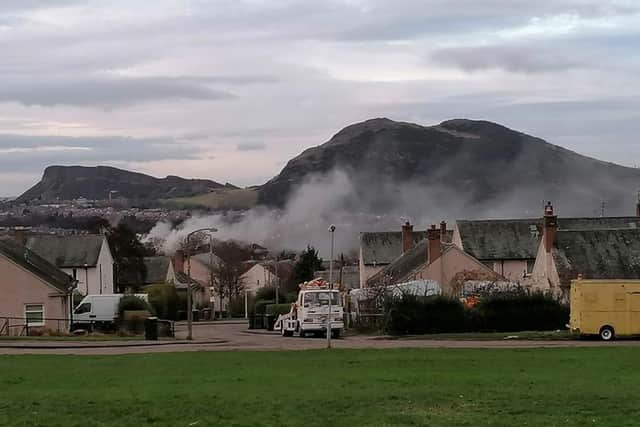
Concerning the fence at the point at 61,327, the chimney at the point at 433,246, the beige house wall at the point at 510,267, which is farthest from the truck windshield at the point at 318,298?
the beige house wall at the point at 510,267

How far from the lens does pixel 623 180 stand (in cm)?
19112

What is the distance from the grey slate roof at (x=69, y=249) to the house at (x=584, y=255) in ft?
142

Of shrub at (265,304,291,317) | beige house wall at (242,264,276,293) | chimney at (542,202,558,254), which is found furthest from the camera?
beige house wall at (242,264,276,293)

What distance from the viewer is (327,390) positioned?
18.9 meters

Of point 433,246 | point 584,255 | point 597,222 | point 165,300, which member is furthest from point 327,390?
point 165,300

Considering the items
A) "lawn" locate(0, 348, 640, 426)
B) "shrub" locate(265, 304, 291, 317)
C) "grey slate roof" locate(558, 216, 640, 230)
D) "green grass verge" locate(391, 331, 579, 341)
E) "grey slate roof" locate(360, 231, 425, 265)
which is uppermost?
"grey slate roof" locate(558, 216, 640, 230)

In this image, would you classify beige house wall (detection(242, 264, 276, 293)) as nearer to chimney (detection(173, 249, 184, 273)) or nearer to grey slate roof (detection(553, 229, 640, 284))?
chimney (detection(173, 249, 184, 273))

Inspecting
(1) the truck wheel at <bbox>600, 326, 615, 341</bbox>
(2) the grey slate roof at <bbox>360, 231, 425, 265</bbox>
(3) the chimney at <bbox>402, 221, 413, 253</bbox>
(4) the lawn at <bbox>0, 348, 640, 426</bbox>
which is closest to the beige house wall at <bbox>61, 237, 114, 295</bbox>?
(2) the grey slate roof at <bbox>360, 231, 425, 265</bbox>

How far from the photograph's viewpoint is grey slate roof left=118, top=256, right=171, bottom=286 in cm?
11225

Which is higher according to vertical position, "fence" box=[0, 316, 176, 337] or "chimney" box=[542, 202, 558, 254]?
"chimney" box=[542, 202, 558, 254]

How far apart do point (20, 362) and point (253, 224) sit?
6132 inches

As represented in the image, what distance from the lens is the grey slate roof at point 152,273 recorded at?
112250mm

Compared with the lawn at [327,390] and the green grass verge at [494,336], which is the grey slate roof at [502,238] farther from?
the lawn at [327,390]

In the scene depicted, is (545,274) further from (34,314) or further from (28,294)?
(28,294)
